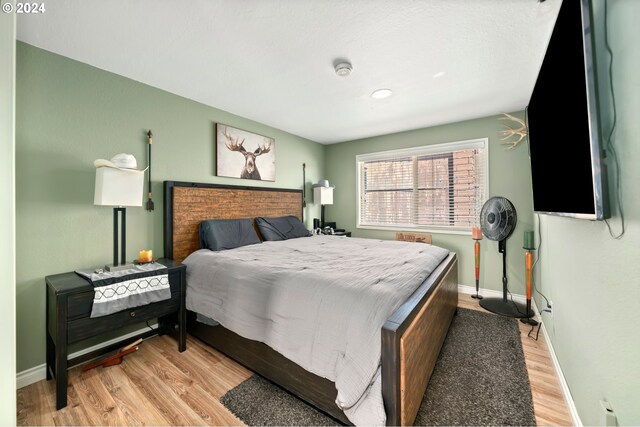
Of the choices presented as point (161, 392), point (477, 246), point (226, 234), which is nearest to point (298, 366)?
point (161, 392)

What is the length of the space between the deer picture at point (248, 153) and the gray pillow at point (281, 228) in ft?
2.11

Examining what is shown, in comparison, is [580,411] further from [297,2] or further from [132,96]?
[132,96]

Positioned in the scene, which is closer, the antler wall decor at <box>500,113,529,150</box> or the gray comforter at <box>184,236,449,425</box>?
the gray comforter at <box>184,236,449,425</box>

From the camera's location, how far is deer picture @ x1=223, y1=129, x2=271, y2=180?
10.9 ft

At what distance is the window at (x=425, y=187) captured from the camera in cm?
369

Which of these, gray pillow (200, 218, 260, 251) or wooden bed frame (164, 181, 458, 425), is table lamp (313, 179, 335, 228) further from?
gray pillow (200, 218, 260, 251)

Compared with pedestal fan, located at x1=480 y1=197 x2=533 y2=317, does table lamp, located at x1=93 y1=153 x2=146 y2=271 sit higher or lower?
higher

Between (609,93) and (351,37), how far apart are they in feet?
4.92

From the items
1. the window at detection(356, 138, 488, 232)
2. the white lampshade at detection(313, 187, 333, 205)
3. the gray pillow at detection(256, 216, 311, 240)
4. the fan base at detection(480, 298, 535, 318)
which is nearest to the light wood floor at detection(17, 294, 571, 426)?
the fan base at detection(480, 298, 535, 318)

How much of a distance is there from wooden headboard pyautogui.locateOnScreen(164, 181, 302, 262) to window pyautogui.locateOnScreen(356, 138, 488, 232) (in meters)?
1.88

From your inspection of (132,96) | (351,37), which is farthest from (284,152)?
(351,37)

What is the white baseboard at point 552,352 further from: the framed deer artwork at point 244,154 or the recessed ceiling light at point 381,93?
the framed deer artwork at point 244,154

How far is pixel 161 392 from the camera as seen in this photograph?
1.72 meters

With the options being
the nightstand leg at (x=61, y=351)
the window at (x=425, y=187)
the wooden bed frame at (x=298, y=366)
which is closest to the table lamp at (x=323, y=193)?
the window at (x=425, y=187)
